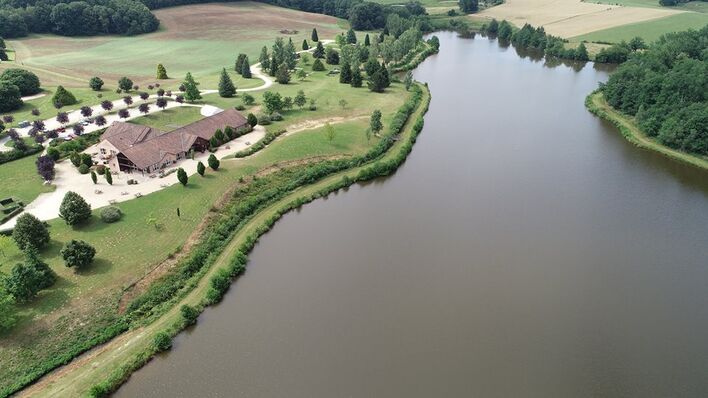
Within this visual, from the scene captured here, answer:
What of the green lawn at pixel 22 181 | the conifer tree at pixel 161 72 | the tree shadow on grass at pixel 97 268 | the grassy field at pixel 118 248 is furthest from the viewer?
the conifer tree at pixel 161 72

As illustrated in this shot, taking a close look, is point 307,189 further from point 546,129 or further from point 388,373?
point 546,129

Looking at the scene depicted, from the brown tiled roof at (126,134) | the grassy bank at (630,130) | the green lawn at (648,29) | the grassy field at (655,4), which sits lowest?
the grassy bank at (630,130)

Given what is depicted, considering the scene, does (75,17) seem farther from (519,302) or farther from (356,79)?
(519,302)

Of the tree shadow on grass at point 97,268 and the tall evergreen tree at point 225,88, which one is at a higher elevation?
the tall evergreen tree at point 225,88

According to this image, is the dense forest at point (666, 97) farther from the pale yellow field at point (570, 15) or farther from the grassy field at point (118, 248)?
the pale yellow field at point (570, 15)

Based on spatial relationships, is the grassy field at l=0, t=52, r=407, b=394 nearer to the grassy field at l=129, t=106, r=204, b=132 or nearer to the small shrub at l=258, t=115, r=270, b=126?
the grassy field at l=129, t=106, r=204, b=132

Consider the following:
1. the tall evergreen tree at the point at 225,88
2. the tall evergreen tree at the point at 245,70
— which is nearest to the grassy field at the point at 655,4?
the tall evergreen tree at the point at 245,70

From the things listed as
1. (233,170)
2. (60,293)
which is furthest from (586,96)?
(60,293)
